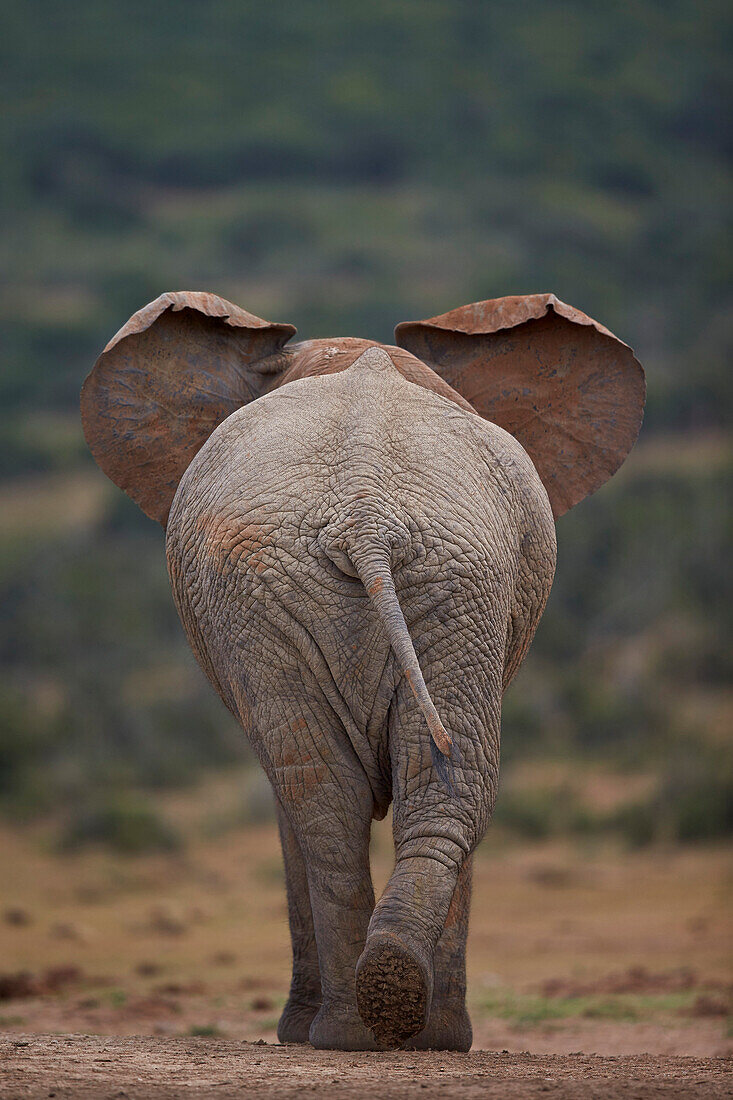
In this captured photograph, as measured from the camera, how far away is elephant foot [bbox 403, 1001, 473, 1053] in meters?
3.79

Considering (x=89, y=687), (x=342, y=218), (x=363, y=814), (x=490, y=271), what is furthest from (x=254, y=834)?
(x=342, y=218)

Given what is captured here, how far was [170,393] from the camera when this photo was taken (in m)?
4.45

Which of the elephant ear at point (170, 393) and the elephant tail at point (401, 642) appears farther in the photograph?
the elephant ear at point (170, 393)

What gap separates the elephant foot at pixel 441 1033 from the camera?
149 inches

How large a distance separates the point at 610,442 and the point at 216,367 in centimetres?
126

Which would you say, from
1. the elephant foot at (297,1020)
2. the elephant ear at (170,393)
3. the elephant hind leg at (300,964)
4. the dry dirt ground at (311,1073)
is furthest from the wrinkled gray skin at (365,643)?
the elephant ear at (170,393)

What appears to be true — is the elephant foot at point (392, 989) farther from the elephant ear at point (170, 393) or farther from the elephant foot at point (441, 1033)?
the elephant ear at point (170, 393)

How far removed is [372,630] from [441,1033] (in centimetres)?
119

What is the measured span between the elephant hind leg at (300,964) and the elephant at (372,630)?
3.3 inches

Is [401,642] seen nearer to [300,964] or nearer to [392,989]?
[392,989]

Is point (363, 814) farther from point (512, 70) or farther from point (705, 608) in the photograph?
point (512, 70)

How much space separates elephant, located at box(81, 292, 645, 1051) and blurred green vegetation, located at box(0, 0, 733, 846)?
27.1ft

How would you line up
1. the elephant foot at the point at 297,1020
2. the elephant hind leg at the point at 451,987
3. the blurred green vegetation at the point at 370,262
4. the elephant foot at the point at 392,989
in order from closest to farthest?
1. the elephant foot at the point at 392,989
2. the elephant hind leg at the point at 451,987
3. the elephant foot at the point at 297,1020
4. the blurred green vegetation at the point at 370,262

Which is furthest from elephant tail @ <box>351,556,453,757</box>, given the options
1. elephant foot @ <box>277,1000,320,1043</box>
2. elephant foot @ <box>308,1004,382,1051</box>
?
elephant foot @ <box>277,1000,320,1043</box>
